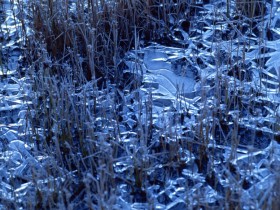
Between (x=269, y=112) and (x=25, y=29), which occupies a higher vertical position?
(x=25, y=29)

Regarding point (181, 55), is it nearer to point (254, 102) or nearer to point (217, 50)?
point (217, 50)

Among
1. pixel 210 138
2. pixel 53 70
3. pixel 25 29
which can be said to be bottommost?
pixel 210 138

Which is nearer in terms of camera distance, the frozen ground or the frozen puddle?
the frozen ground

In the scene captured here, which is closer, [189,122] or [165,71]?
[189,122]

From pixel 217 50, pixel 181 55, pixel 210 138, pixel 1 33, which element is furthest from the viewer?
pixel 1 33

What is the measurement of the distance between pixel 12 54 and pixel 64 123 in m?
0.98

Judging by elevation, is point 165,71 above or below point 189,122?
above

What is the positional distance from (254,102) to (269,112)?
0.31ft

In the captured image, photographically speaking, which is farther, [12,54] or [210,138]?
[12,54]

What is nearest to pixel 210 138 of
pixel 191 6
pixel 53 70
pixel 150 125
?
pixel 150 125

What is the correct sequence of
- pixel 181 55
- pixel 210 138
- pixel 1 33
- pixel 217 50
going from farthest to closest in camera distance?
pixel 1 33
pixel 181 55
pixel 217 50
pixel 210 138

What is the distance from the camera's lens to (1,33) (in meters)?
3.74

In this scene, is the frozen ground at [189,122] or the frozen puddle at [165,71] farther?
the frozen puddle at [165,71]

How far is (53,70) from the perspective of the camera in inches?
133
